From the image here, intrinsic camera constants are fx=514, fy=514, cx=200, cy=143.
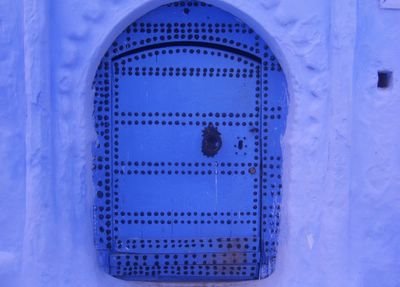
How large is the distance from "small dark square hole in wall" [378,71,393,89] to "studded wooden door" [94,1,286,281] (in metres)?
0.55

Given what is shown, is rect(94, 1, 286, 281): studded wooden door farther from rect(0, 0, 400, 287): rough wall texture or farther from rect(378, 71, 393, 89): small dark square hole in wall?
rect(378, 71, 393, 89): small dark square hole in wall

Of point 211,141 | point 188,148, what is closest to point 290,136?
point 211,141

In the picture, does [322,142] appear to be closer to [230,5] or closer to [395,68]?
[395,68]

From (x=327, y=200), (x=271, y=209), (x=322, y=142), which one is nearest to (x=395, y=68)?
(x=322, y=142)

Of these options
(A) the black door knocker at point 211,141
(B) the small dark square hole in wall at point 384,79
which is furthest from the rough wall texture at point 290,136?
(A) the black door knocker at point 211,141

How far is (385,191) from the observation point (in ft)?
9.61

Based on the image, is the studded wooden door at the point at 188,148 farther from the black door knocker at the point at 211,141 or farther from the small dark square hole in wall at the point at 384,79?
the small dark square hole in wall at the point at 384,79

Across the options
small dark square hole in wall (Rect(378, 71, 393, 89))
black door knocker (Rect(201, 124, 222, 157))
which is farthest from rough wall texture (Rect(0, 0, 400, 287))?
black door knocker (Rect(201, 124, 222, 157))

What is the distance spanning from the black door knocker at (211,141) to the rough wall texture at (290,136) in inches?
16.5

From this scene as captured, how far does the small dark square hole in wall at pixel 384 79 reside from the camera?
116 inches

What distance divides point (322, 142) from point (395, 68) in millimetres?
591

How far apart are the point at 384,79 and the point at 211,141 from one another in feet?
3.47

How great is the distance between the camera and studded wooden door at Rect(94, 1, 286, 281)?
3.02 meters

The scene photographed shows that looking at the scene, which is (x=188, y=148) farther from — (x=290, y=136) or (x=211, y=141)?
(x=290, y=136)
